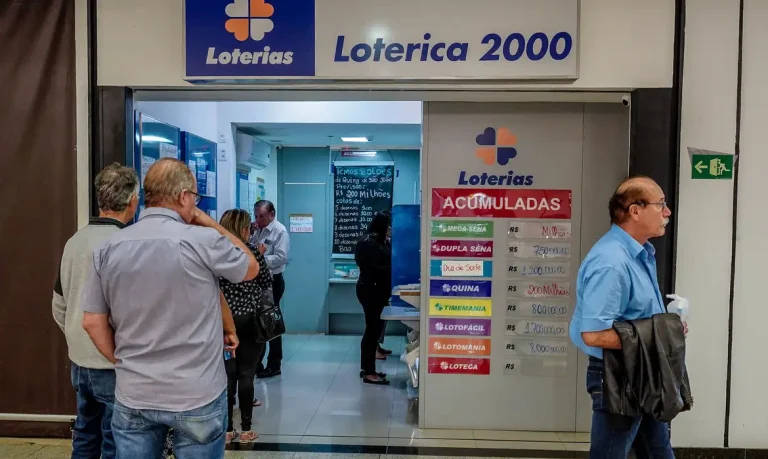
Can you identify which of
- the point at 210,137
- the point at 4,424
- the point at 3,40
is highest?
the point at 3,40

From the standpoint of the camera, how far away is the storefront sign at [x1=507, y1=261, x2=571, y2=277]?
11.0ft

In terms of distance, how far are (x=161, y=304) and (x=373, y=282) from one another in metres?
3.00

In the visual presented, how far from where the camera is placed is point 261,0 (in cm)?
302

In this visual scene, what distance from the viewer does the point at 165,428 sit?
1.83 m

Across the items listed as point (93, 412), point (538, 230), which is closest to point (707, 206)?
point (538, 230)

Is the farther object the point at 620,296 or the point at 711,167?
the point at 711,167

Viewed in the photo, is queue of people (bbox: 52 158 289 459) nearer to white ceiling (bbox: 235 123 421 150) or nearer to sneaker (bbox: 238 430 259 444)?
sneaker (bbox: 238 430 259 444)

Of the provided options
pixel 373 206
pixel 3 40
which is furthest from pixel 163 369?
pixel 373 206

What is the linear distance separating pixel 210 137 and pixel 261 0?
2136 mm

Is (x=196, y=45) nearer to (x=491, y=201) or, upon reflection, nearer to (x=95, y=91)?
(x=95, y=91)

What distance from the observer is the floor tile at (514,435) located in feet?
10.9

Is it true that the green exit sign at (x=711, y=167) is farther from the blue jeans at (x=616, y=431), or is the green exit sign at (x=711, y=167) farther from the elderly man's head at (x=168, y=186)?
the elderly man's head at (x=168, y=186)

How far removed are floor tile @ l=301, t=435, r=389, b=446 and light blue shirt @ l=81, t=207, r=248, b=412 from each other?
1684 mm

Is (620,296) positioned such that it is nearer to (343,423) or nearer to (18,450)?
→ (343,423)
